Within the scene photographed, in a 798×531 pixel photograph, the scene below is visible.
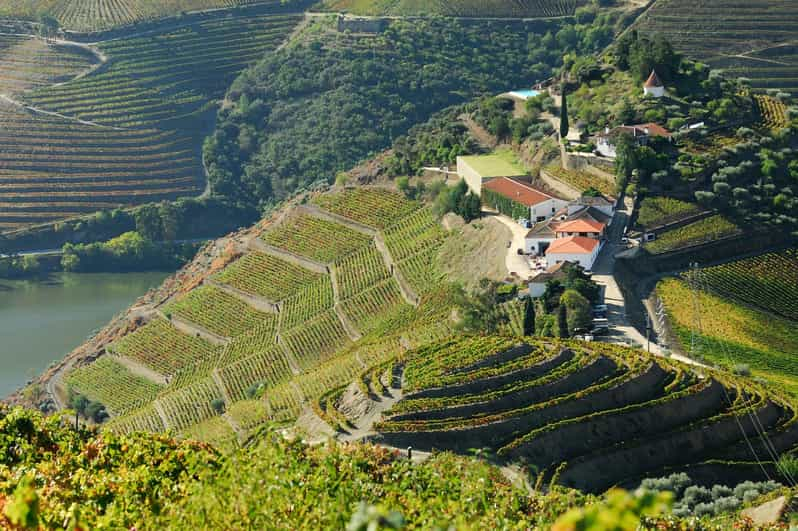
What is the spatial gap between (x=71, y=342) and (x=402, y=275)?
71.0 ft

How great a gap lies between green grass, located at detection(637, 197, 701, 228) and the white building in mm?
9899

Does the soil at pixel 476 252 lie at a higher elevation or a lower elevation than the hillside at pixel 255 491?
lower

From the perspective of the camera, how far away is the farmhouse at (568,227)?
5091 cm

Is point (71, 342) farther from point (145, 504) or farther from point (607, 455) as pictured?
point (145, 504)

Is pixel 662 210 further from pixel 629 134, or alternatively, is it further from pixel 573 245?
pixel 573 245

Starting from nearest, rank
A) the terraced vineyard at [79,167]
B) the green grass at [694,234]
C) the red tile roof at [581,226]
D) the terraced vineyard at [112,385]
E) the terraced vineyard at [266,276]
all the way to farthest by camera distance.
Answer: the red tile roof at [581,226], the green grass at [694,234], the terraced vineyard at [112,385], the terraced vineyard at [266,276], the terraced vineyard at [79,167]

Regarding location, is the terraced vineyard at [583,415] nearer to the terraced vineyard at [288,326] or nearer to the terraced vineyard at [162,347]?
the terraced vineyard at [288,326]

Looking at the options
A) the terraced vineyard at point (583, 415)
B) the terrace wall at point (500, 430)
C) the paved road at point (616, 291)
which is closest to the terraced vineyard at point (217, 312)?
the paved road at point (616, 291)

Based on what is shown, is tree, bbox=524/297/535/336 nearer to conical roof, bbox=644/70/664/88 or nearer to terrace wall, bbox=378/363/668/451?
terrace wall, bbox=378/363/668/451

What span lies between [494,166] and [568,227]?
40.4 ft

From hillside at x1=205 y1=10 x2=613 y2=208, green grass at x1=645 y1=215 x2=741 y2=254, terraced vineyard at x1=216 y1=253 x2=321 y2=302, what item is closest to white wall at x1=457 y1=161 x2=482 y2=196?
terraced vineyard at x1=216 y1=253 x2=321 y2=302

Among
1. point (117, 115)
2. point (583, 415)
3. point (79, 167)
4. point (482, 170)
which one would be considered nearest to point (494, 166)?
point (482, 170)

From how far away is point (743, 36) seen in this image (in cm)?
8500

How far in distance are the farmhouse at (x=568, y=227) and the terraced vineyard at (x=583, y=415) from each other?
45.6 ft
